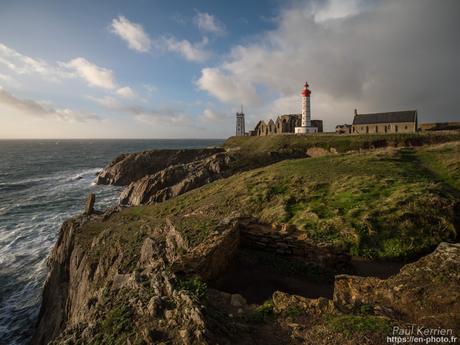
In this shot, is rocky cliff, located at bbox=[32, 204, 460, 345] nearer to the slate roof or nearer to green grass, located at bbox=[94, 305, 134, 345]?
green grass, located at bbox=[94, 305, 134, 345]

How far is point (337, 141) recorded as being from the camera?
57.1 m

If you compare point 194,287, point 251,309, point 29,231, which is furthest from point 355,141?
point 29,231

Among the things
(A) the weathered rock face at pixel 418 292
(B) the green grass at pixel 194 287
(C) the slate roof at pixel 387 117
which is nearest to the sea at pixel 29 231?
A: (B) the green grass at pixel 194 287

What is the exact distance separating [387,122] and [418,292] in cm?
7520

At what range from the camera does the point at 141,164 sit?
243 feet

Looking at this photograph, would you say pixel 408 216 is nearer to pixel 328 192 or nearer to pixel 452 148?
pixel 328 192

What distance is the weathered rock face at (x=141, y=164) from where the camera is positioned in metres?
68.8

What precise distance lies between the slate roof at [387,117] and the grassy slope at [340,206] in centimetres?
4192

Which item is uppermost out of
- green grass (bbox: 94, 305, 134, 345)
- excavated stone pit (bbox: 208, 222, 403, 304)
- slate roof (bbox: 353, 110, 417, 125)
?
slate roof (bbox: 353, 110, 417, 125)

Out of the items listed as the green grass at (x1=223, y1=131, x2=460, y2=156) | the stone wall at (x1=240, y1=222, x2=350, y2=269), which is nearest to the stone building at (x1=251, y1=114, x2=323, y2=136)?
the green grass at (x1=223, y1=131, x2=460, y2=156)

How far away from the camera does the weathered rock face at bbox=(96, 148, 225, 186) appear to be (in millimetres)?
68750

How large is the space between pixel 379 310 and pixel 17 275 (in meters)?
31.8

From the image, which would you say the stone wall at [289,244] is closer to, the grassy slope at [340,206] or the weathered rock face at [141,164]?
the grassy slope at [340,206]

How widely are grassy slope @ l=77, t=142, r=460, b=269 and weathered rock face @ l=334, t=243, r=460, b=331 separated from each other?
17.2ft
